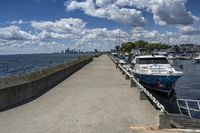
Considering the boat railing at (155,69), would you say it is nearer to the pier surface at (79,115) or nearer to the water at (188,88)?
the water at (188,88)

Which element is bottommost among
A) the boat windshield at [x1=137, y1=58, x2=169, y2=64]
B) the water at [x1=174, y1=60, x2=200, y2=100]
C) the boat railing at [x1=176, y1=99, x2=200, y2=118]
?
the water at [x1=174, y1=60, x2=200, y2=100]

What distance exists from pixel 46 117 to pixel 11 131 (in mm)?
1947

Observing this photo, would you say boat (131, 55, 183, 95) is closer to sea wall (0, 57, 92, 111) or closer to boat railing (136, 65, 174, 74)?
boat railing (136, 65, 174, 74)

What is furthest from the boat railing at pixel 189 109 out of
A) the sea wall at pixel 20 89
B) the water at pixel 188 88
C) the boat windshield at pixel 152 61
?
the sea wall at pixel 20 89

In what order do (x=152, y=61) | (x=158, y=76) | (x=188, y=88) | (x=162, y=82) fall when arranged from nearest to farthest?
(x=162, y=82), (x=158, y=76), (x=152, y=61), (x=188, y=88)

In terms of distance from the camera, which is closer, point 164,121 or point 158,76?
point 164,121

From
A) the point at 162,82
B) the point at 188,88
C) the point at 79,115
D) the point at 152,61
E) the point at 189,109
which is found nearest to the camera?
the point at 79,115

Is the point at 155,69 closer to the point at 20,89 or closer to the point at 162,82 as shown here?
the point at 162,82

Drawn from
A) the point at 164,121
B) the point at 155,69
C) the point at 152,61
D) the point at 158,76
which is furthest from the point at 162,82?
the point at 164,121

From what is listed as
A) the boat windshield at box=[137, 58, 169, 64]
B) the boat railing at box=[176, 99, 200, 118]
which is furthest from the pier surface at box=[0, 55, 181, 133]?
the boat windshield at box=[137, 58, 169, 64]

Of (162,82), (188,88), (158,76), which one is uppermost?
(158,76)

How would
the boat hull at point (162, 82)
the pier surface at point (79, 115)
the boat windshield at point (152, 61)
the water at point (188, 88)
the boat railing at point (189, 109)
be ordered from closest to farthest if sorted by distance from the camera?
1. the pier surface at point (79, 115)
2. the boat railing at point (189, 109)
3. the boat hull at point (162, 82)
4. the boat windshield at point (152, 61)
5. the water at point (188, 88)

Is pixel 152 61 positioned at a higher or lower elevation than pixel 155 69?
higher

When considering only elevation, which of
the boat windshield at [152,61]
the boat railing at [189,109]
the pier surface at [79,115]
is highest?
the boat windshield at [152,61]
